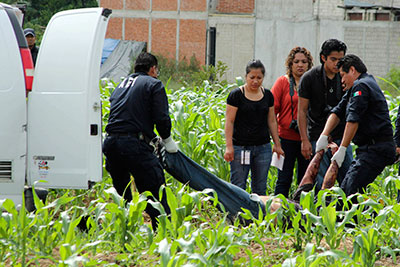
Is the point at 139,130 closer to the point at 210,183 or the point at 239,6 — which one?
the point at 210,183

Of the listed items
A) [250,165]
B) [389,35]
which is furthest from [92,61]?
[389,35]

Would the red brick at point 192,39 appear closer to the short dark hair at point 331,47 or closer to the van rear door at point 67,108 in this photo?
the short dark hair at point 331,47

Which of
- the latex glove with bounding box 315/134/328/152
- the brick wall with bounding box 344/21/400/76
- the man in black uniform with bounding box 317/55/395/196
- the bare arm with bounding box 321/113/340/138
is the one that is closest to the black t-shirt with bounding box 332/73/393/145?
the man in black uniform with bounding box 317/55/395/196

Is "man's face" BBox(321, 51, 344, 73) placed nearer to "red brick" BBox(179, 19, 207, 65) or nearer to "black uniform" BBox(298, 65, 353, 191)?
"black uniform" BBox(298, 65, 353, 191)

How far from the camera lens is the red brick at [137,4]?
3584cm

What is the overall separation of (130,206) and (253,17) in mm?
29216

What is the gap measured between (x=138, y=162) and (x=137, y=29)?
3064 centimetres

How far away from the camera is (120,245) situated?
484cm

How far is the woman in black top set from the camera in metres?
6.77

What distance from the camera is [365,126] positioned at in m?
6.12

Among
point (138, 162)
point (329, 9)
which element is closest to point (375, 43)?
point (329, 9)

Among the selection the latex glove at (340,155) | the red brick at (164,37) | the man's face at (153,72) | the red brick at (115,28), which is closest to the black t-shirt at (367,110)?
the latex glove at (340,155)

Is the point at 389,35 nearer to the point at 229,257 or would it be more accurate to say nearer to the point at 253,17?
the point at 253,17

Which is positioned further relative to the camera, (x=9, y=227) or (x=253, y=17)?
(x=253, y=17)
